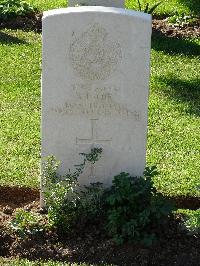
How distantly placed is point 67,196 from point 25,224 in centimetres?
44

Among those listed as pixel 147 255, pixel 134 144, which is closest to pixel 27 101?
pixel 134 144

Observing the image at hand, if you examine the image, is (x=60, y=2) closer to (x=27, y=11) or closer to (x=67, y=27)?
(x=27, y=11)

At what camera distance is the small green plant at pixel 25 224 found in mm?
5594

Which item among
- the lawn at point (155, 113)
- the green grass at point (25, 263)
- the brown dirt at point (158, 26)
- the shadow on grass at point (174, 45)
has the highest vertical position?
the brown dirt at point (158, 26)

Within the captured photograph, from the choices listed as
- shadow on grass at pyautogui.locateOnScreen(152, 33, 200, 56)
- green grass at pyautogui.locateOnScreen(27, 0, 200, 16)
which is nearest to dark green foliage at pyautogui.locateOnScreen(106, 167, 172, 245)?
shadow on grass at pyautogui.locateOnScreen(152, 33, 200, 56)

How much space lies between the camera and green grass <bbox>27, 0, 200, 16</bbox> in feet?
40.5

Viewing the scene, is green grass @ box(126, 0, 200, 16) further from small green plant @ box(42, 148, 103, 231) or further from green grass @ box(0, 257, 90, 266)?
green grass @ box(0, 257, 90, 266)

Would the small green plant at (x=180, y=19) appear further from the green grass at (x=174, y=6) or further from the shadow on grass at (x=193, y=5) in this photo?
the shadow on grass at (x=193, y=5)

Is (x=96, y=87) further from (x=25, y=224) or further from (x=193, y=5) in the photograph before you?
(x=193, y=5)

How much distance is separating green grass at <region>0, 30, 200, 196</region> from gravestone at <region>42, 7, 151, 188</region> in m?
0.76

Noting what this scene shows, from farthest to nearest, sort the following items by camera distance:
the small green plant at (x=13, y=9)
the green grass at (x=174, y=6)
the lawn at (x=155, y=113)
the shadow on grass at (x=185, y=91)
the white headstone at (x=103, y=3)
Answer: the green grass at (x=174, y=6), the small green plant at (x=13, y=9), the white headstone at (x=103, y=3), the shadow on grass at (x=185, y=91), the lawn at (x=155, y=113)

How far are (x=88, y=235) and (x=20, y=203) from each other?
3.03 ft

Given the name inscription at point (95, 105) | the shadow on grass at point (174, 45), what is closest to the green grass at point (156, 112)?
the shadow on grass at point (174, 45)

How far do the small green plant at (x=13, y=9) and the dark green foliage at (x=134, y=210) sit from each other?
21.5ft
